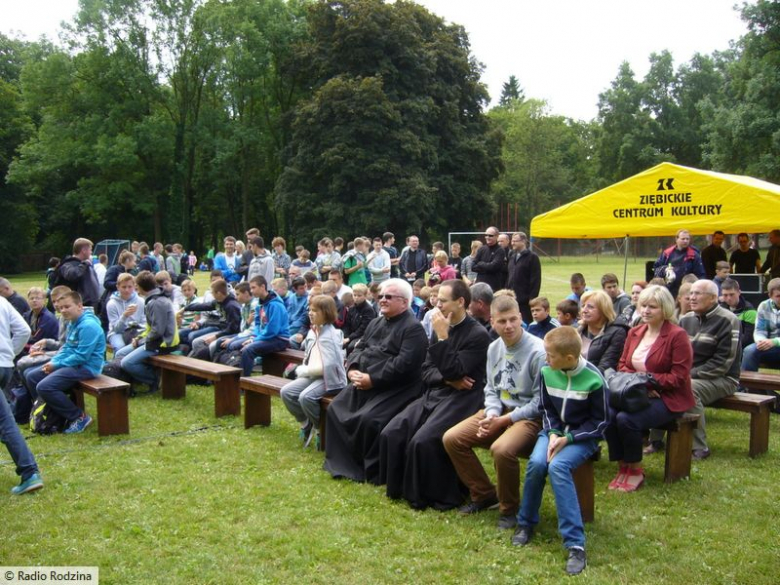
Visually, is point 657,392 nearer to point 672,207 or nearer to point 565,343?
point 565,343

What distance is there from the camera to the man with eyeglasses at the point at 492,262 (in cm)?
1166

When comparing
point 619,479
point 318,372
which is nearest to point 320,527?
point 318,372

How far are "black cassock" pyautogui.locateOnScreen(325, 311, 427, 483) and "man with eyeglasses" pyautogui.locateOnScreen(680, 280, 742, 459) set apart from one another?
241cm

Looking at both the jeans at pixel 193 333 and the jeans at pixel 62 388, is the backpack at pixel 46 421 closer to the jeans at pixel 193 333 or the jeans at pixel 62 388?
the jeans at pixel 62 388

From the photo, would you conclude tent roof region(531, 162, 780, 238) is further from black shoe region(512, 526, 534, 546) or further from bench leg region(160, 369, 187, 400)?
black shoe region(512, 526, 534, 546)

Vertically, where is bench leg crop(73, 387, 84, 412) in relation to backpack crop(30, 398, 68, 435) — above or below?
above

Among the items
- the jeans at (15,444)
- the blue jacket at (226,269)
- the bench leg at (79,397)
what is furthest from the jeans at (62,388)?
the blue jacket at (226,269)

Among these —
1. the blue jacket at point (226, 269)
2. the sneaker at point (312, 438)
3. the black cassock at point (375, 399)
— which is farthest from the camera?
the blue jacket at point (226, 269)

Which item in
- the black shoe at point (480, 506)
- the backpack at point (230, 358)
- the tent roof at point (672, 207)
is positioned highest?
the tent roof at point (672, 207)

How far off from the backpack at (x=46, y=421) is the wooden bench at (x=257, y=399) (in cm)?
182

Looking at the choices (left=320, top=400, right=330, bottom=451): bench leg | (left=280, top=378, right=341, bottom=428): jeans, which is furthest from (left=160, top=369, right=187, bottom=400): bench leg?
(left=320, top=400, right=330, bottom=451): bench leg

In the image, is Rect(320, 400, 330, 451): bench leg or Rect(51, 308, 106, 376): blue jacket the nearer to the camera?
Rect(320, 400, 330, 451): bench leg

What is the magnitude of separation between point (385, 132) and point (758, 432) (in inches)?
1100

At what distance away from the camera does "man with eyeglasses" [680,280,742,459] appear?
5.99m
